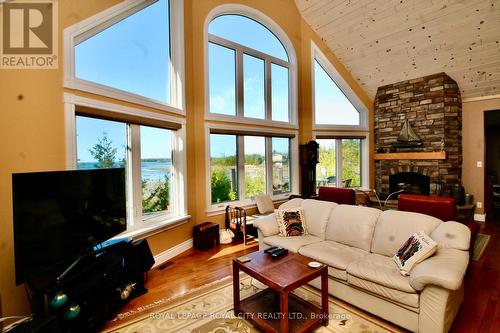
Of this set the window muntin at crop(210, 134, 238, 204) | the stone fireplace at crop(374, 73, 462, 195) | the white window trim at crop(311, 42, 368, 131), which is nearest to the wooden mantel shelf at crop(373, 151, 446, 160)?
the stone fireplace at crop(374, 73, 462, 195)

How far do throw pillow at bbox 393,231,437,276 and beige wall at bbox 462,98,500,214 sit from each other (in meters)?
4.59

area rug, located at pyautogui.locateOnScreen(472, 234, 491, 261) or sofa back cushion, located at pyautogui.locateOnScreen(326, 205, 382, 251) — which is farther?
area rug, located at pyautogui.locateOnScreen(472, 234, 491, 261)

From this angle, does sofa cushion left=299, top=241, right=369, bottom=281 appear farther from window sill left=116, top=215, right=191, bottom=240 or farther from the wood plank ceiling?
the wood plank ceiling

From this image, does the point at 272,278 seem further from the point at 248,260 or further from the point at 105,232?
the point at 105,232

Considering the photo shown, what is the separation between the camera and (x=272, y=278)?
199 cm

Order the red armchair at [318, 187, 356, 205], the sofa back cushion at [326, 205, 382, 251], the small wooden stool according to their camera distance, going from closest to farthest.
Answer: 1. the sofa back cushion at [326, 205, 382, 251]
2. the small wooden stool
3. the red armchair at [318, 187, 356, 205]

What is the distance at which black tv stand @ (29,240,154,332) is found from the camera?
1768 mm

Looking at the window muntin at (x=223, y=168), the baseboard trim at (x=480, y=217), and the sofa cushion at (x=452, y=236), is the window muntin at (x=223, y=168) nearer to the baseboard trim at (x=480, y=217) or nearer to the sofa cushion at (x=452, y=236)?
the sofa cushion at (x=452, y=236)

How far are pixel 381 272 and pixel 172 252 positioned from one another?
2747 mm

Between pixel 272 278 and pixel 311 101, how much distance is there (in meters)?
4.79

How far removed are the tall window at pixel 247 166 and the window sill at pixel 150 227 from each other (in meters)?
0.90

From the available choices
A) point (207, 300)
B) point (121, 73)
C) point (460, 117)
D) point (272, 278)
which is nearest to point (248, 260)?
point (272, 278)

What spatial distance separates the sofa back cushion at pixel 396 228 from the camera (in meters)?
2.48

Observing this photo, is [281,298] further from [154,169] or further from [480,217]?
[480,217]
